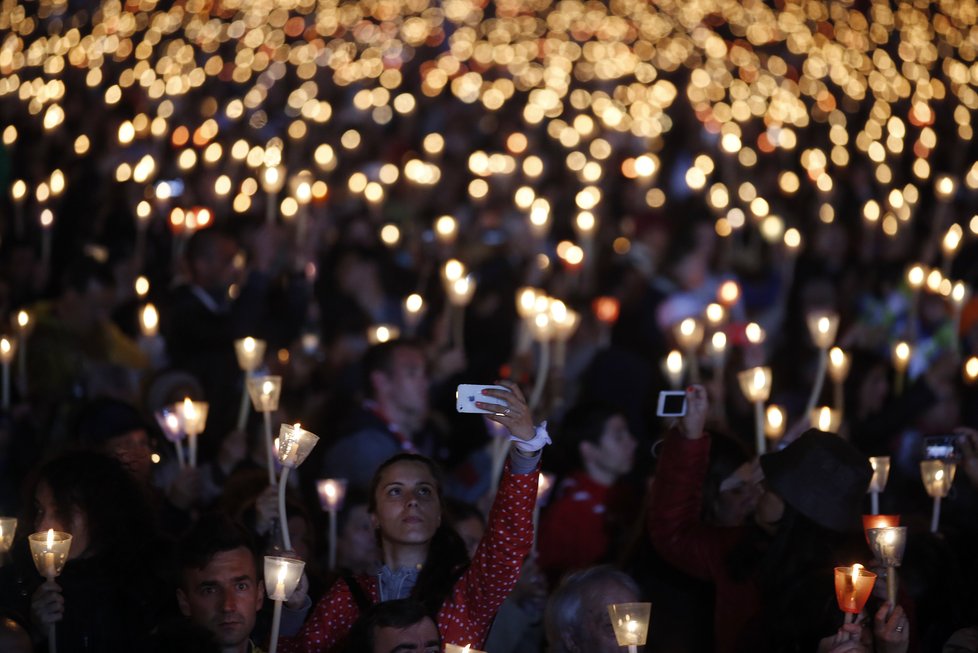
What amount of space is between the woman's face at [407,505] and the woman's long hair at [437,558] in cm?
2

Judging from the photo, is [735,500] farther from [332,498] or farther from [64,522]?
[64,522]

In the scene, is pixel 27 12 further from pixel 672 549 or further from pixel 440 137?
pixel 672 549

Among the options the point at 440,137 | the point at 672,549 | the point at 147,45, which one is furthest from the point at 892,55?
the point at 672,549

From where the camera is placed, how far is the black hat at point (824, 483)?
455 cm

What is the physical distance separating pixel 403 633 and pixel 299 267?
14.4ft

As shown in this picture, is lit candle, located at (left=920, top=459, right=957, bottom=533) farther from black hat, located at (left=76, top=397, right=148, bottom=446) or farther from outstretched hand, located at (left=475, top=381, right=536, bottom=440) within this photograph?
black hat, located at (left=76, top=397, right=148, bottom=446)

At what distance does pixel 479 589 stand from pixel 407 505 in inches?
14.6

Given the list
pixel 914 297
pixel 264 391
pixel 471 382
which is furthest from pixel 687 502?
pixel 914 297

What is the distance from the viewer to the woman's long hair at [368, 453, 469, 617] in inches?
169

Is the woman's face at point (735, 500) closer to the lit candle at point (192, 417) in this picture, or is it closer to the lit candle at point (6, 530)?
the lit candle at point (192, 417)

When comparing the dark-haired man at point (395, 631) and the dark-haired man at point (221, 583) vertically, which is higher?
the dark-haired man at point (221, 583)

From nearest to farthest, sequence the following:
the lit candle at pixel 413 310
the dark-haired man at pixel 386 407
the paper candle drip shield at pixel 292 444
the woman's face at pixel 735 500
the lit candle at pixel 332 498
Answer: the paper candle drip shield at pixel 292 444 → the woman's face at pixel 735 500 → the lit candle at pixel 332 498 → the dark-haired man at pixel 386 407 → the lit candle at pixel 413 310

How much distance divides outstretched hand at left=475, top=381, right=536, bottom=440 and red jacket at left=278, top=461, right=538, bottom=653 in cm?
16

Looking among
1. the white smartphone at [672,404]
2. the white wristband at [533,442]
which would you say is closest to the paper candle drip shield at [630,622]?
the white wristband at [533,442]
